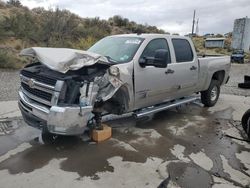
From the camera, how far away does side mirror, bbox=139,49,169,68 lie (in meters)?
5.40

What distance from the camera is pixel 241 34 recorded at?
40.0m

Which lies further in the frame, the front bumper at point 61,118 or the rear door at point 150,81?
the rear door at point 150,81

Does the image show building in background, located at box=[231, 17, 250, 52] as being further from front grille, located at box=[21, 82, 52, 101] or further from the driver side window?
front grille, located at box=[21, 82, 52, 101]

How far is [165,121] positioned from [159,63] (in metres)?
2.01

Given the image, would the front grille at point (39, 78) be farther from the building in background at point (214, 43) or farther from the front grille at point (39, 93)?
the building in background at point (214, 43)

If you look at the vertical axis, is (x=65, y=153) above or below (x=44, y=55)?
below

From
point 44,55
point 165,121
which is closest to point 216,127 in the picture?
point 165,121

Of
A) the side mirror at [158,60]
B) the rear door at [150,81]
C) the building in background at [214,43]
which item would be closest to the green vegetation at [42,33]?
A: the rear door at [150,81]

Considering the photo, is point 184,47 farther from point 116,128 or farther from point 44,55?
point 44,55

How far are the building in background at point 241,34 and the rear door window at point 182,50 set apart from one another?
36.1 m

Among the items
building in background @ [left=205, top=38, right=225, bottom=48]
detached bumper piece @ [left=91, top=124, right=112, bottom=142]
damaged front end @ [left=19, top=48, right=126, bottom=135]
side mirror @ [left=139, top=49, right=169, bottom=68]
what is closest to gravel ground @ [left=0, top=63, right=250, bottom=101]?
damaged front end @ [left=19, top=48, right=126, bottom=135]

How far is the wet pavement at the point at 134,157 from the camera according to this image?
4.05 meters

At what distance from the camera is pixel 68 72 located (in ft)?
15.1

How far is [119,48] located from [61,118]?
2374 millimetres
